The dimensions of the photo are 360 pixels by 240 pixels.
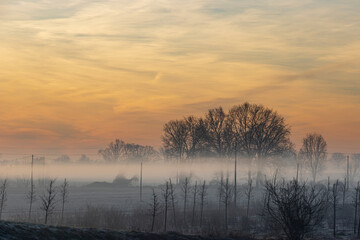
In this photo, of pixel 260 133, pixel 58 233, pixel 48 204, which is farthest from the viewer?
pixel 260 133

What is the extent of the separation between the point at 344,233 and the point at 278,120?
56767 millimetres

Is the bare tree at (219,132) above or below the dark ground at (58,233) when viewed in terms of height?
above

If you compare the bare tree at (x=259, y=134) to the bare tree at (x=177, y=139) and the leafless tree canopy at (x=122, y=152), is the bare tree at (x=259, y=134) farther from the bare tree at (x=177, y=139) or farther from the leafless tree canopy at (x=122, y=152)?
the leafless tree canopy at (x=122, y=152)

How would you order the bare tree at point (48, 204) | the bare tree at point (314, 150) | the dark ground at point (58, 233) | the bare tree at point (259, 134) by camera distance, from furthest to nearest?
the bare tree at point (314, 150) < the bare tree at point (259, 134) < the bare tree at point (48, 204) < the dark ground at point (58, 233)

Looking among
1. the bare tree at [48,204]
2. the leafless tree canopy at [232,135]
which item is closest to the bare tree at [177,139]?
the leafless tree canopy at [232,135]

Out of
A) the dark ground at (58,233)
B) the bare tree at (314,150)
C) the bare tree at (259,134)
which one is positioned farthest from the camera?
the bare tree at (314,150)

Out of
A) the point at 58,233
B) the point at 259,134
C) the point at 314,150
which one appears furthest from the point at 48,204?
the point at 314,150

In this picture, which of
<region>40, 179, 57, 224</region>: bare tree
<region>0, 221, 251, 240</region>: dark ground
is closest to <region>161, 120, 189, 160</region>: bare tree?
<region>40, 179, 57, 224</region>: bare tree

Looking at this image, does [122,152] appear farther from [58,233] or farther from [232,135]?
[58,233]

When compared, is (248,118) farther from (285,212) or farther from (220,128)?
(285,212)

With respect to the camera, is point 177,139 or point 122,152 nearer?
point 177,139

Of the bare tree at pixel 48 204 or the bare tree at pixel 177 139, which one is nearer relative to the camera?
the bare tree at pixel 48 204

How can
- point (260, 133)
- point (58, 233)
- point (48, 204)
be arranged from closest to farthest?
point (58, 233) < point (48, 204) < point (260, 133)

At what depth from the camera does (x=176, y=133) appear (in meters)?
125
